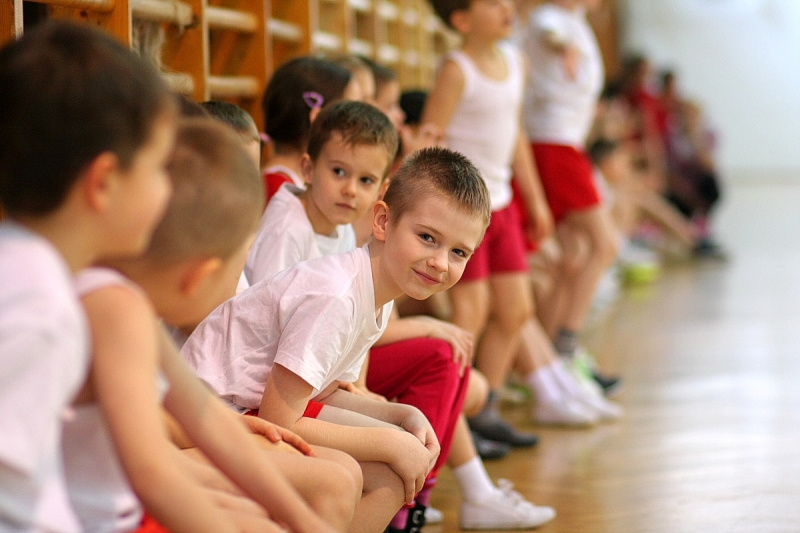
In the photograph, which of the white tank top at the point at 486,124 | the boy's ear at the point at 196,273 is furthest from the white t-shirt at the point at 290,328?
the white tank top at the point at 486,124

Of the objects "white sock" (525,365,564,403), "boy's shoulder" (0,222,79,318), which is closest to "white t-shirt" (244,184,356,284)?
"boy's shoulder" (0,222,79,318)

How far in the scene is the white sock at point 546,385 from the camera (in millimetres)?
Answer: 3033

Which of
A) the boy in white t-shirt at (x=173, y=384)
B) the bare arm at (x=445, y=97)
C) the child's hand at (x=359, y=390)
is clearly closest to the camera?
the boy in white t-shirt at (x=173, y=384)

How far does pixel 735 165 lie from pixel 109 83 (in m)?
11.8

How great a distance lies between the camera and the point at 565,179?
139 inches

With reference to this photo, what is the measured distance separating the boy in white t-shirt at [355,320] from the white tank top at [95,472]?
418 mm

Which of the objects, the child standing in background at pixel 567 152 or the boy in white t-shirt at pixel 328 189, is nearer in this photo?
the boy in white t-shirt at pixel 328 189

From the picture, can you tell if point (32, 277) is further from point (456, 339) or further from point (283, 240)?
point (456, 339)

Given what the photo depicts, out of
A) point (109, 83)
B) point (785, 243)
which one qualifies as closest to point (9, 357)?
point (109, 83)

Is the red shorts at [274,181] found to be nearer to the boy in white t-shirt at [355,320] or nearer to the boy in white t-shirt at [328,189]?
the boy in white t-shirt at [328,189]

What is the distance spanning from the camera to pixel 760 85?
11570 millimetres

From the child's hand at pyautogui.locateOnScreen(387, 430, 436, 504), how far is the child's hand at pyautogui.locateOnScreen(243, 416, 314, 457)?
16cm

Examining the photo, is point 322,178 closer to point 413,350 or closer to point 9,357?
point 413,350

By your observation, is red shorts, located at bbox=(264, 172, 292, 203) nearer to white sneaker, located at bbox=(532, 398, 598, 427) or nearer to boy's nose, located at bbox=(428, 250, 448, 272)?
boy's nose, located at bbox=(428, 250, 448, 272)
